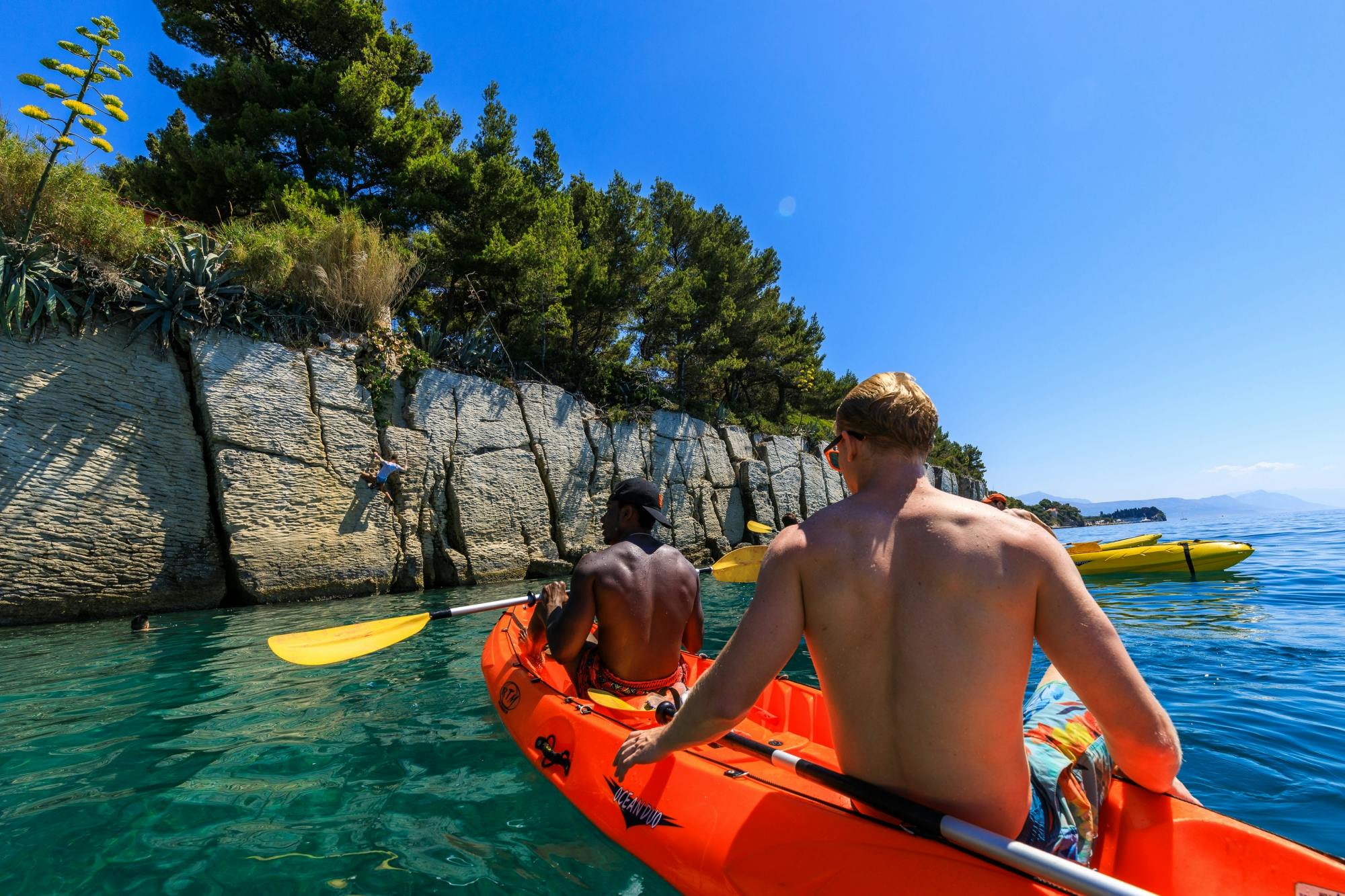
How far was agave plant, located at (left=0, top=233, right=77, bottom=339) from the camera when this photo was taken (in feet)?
23.9

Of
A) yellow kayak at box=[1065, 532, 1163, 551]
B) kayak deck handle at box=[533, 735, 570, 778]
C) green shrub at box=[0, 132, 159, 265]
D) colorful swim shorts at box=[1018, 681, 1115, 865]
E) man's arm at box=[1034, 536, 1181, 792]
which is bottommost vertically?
kayak deck handle at box=[533, 735, 570, 778]

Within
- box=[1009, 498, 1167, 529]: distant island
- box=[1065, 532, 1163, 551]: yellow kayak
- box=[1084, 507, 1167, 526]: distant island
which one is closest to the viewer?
box=[1065, 532, 1163, 551]: yellow kayak

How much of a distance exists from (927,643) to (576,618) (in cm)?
224

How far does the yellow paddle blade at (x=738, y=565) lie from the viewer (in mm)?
9633

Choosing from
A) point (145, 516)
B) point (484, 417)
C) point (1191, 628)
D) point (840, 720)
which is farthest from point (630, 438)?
point (840, 720)

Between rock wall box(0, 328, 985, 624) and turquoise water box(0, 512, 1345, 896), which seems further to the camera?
rock wall box(0, 328, 985, 624)

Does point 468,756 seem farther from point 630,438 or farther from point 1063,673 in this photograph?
point 630,438

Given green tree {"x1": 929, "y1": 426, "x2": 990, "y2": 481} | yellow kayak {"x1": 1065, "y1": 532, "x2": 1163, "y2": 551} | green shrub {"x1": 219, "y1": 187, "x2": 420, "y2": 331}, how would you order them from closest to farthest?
green shrub {"x1": 219, "y1": 187, "x2": 420, "y2": 331}, yellow kayak {"x1": 1065, "y1": 532, "x2": 1163, "y2": 551}, green tree {"x1": 929, "y1": 426, "x2": 990, "y2": 481}

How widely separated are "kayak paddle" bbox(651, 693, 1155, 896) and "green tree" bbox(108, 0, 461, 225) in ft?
46.4

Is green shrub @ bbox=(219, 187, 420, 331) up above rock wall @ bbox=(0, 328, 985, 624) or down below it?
above

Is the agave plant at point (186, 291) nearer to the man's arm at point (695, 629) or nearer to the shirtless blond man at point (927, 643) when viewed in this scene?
the man's arm at point (695, 629)

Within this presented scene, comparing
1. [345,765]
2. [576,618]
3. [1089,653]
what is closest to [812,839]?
[1089,653]

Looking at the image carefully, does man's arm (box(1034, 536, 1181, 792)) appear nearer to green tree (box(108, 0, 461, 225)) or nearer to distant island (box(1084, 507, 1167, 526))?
green tree (box(108, 0, 461, 225))

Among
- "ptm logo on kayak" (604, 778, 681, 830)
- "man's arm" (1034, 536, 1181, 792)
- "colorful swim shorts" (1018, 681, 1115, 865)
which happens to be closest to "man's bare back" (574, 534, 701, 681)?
"ptm logo on kayak" (604, 778, 681, 830)
